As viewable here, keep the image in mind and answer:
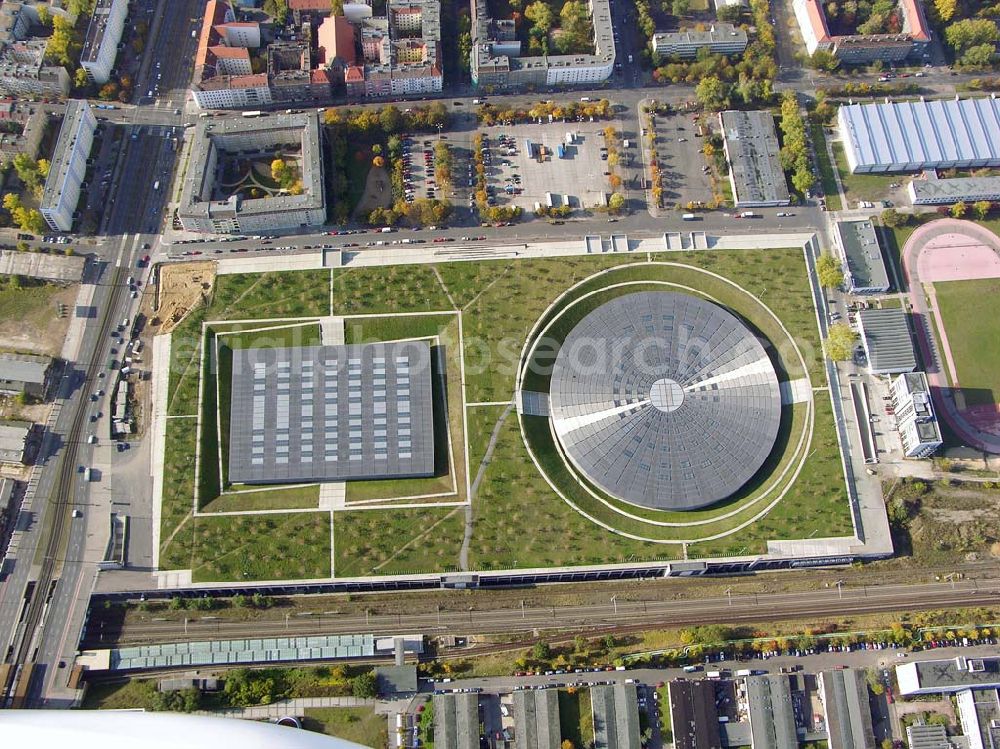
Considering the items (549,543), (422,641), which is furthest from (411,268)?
(422,641)

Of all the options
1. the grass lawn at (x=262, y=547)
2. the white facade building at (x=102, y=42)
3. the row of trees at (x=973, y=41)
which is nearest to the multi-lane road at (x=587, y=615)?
the grass lawn at (x=262, y=547)

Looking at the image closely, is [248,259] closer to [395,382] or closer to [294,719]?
[395,382]

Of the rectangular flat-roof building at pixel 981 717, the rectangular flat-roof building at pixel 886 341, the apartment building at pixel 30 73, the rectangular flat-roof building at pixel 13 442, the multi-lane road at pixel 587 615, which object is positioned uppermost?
the apartment building at pixel 30 73

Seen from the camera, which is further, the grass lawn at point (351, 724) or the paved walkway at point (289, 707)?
the paved walkway at point (289, 707)

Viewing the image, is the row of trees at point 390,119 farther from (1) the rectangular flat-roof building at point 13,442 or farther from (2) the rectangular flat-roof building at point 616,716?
(2) the rectangular flat-roof building at point 616,716

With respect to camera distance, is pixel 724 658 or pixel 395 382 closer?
pixel 724 658

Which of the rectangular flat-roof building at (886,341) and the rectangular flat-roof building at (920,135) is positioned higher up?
the rectangular flat-roof building at (920,135)
